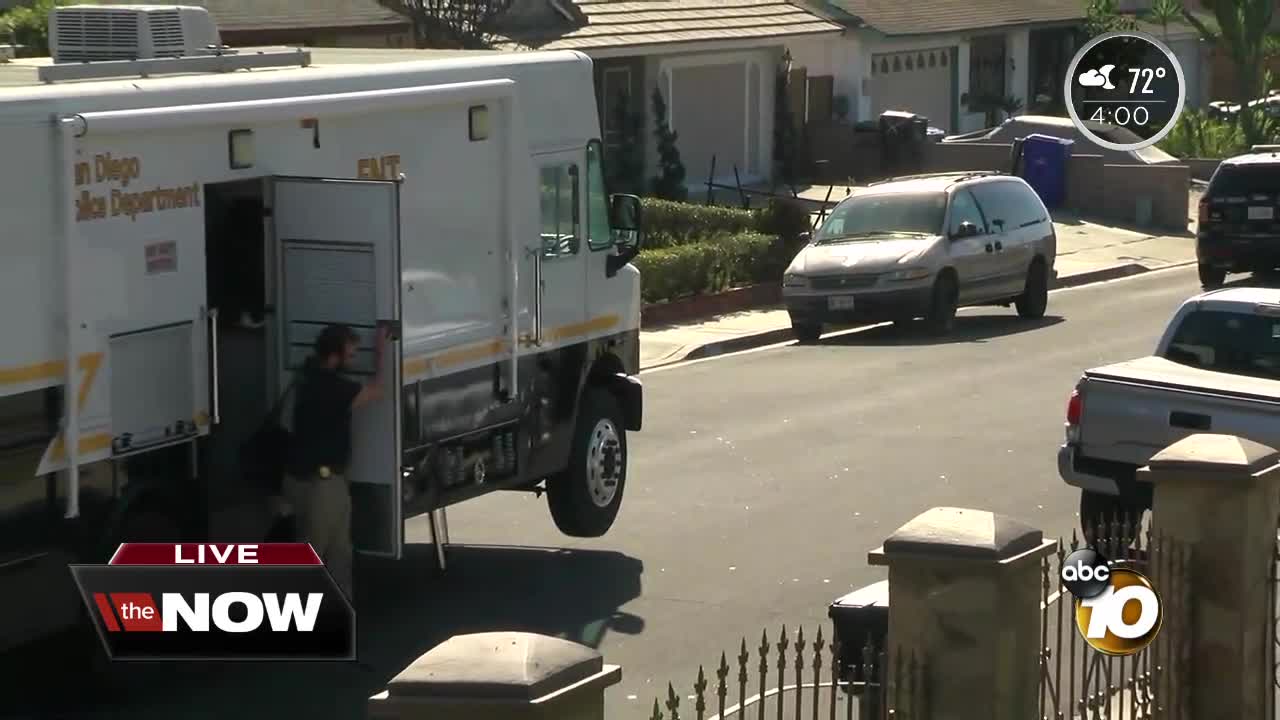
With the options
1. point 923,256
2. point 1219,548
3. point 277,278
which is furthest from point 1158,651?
point 923,256

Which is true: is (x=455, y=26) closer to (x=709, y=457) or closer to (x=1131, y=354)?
(x=1131, y=354)

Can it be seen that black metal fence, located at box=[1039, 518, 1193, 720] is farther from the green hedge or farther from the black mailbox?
the green hedge

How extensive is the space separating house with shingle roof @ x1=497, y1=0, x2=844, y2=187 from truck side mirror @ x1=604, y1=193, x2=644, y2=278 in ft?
59.4

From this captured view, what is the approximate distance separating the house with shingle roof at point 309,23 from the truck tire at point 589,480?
47.8ft

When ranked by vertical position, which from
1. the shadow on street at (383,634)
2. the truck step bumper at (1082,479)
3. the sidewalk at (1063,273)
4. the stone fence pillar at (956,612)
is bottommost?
the sidewalk at (1063,273)

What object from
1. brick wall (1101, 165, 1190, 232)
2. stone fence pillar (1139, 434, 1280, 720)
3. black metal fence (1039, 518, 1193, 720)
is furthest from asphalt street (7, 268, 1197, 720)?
brick wall (1101, 165, 1190, 232)

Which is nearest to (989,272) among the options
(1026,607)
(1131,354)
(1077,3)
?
(1131,354)

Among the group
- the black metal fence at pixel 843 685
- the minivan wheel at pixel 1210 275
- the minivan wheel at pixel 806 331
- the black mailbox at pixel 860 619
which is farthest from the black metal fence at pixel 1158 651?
the minivan wheel at pixel 1210 275

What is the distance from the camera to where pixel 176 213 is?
10289 millimetres

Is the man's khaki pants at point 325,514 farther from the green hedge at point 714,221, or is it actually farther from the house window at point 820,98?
the house window at point 820,98

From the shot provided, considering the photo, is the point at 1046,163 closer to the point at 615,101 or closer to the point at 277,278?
the point at 615,101

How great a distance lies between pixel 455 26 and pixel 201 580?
761 inches

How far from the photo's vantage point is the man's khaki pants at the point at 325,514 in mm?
10773

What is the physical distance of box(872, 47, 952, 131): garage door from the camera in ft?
150
